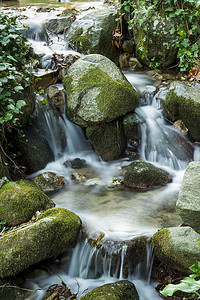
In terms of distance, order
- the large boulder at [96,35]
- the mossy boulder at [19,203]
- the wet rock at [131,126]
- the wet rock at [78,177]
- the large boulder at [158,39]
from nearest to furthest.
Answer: the mossy boulder at [19,203]
the wet rock at [78,177]
the wet rock at [131,126]
the large boulder at [158,39]
the large boulder at [96,35]

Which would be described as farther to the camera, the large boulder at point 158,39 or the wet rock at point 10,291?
the large boulder at point 158,39

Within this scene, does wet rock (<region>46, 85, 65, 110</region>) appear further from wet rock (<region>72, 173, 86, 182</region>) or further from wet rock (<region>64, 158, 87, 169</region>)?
wet rock (<region>72, 173, 86, 182</region>)

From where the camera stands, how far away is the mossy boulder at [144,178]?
502cm

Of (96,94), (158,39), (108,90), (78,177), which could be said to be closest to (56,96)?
(96,94)

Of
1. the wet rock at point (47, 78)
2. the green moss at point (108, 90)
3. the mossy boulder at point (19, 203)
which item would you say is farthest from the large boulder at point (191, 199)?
the wet rock at point (47, 78)

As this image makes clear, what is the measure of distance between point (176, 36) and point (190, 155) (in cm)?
319

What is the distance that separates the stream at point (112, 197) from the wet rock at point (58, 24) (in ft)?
3.47

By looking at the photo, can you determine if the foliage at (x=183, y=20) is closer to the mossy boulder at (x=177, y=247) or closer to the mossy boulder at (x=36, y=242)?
the mossy boulder at (x=177, y=247)

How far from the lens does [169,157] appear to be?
5770 millimetres

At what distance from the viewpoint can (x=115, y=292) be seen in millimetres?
2973

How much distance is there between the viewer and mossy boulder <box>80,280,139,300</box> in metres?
2.89

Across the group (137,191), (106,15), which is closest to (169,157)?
(137,191)

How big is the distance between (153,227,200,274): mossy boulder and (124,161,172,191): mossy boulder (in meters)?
1.53

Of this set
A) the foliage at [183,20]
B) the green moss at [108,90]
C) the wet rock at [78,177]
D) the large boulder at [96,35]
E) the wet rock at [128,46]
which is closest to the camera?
the wet rock at [78,177]
